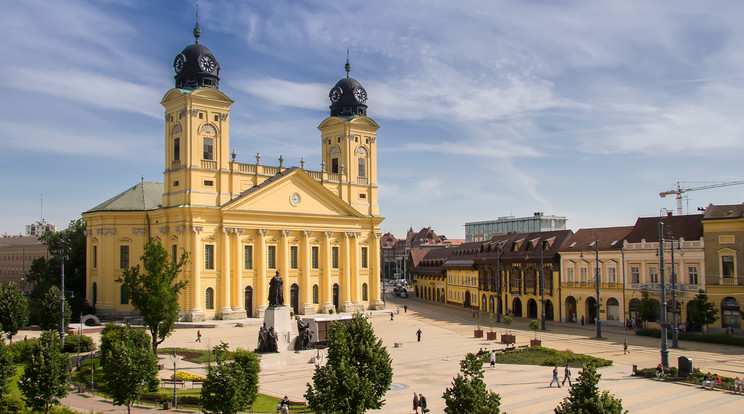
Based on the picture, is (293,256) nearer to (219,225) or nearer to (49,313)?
(219,225)

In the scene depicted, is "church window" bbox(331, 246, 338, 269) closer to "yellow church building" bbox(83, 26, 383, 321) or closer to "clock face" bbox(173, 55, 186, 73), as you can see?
"yellow church building" bbox(83, 26, 383, 321)

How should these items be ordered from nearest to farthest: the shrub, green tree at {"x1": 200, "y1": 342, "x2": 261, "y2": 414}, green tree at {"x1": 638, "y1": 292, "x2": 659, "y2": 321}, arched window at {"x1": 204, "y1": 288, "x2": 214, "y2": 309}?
green tree at {"x1": 200, "y1": 342, "x2": 261, "y2": 414}
the shrub
green tree at {"x1": 638, "y1": 292, "x2": 659, "y2": 321}
arched window at {"x1": 204, "y1": 288, "x2": 214, "y2": 309}

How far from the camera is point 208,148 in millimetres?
63875

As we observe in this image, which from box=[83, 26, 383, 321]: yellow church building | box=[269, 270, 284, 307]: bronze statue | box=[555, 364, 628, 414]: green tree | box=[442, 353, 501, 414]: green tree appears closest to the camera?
box=[555, 364, 628, 414]: green tree

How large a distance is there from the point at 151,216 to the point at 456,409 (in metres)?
52.3

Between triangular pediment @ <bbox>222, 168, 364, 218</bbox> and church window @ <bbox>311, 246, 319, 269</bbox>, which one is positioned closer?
triangular pediment @ <bbox>222, 168, 364, 218</bbox>

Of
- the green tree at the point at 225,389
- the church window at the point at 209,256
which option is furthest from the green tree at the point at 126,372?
the church window at the point at 209,256

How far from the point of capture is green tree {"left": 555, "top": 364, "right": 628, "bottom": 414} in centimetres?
1798

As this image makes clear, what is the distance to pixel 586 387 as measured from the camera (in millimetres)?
18797

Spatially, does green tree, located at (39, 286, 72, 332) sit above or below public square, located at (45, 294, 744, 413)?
above

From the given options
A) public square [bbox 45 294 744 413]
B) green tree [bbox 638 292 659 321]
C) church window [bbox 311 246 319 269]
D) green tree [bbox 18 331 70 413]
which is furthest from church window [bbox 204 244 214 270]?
green tree [bbox 638 292 659 321]

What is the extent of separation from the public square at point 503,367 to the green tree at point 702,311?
3506 mm

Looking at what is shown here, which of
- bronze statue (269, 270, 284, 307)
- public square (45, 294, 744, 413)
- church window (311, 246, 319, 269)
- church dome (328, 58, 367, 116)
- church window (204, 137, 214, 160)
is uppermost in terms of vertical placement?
church dome (328, 58, 367, 116)

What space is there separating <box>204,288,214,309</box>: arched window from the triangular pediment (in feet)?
27.3
